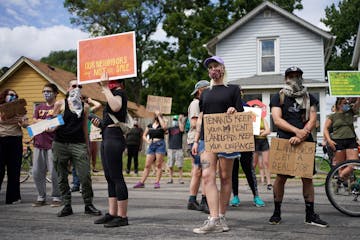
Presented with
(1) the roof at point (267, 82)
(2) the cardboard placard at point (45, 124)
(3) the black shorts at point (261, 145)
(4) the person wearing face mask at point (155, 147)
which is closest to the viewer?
(2) the cardboard placard at point (45, 124)

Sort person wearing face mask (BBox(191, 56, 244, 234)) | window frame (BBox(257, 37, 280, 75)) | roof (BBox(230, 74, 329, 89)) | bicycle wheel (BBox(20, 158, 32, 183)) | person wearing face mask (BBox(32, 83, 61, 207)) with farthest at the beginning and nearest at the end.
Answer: window frame (BBox(257, 37, 280, 75)) → roof (BBox(230, 74, 329, 89)) → bicycle wheel (BBox(20, 158, 32, 183)) → person wearing face mask (BBox(32, 83, 61, 207)) → person wearing face mask (BBox(191, 56, 244, 234))

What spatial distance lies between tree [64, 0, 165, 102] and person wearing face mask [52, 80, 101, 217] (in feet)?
119

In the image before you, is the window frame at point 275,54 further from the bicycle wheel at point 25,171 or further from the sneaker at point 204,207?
the sneaker at point 204,207

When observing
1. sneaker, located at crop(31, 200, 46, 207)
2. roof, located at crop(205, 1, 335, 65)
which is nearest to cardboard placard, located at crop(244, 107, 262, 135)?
sneaker, located at crop(31, 200, 46, 207)

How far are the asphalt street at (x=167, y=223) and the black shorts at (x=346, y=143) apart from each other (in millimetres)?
1050

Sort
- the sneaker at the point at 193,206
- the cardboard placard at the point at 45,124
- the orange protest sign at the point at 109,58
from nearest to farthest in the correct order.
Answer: the orange protest sign at the point at 109,58, the cardboard placard at the point at 45,124, the sneaker at the point at 193,206

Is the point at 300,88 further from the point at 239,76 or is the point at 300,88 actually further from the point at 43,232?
the point at 239,76

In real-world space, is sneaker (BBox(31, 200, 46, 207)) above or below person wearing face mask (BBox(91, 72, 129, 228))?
below

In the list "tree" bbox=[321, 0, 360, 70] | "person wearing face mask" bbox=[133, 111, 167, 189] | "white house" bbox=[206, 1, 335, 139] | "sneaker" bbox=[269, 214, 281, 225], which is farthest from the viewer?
"tree" bbox=[321, 0, 360, 70]

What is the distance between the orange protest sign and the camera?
5.18 metres

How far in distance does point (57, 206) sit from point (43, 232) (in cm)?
204

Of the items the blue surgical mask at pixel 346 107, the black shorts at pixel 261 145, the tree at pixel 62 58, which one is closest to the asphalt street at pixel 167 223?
the blue surgical mask at pixel 346 107

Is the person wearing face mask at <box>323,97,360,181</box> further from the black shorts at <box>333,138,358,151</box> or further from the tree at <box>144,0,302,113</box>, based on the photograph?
the tree at <box>144,0,302,113</box>

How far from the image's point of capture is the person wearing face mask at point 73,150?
5973mm
